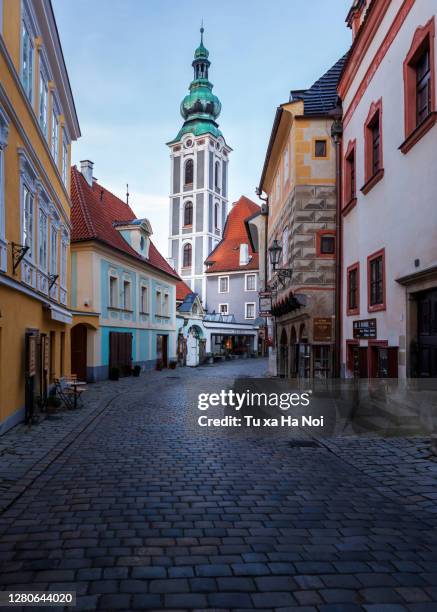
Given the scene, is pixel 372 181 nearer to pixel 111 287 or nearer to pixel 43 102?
pixel 43 102

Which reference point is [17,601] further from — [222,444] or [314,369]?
[314,369]

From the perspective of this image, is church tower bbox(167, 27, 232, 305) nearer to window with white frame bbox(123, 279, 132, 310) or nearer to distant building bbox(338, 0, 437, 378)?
window with white frame bbox(123, 279, 132, 310)

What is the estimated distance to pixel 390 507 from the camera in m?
5.91

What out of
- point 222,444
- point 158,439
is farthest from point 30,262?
point 222,444

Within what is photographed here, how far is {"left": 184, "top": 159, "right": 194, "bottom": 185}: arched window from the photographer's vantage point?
68250 mm

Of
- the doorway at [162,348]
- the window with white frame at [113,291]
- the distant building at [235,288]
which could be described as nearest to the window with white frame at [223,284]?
the distant building at [235,288]

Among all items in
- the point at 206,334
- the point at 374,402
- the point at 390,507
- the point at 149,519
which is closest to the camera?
the point at 149,519

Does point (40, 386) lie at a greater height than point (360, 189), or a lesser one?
lesser

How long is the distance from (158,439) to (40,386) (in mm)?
5650

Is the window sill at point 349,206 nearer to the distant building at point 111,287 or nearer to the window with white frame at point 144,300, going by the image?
the distant building at point 111,287

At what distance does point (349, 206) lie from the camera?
1508cm

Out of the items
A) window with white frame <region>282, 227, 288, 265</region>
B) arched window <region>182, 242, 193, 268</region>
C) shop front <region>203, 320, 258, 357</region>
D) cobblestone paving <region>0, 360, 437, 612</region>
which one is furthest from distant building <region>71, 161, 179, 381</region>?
arched window <region>182, 242, 193, 268</region>

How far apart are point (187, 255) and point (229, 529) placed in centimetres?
6321

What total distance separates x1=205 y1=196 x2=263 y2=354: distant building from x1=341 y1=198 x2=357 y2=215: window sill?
3985cm
